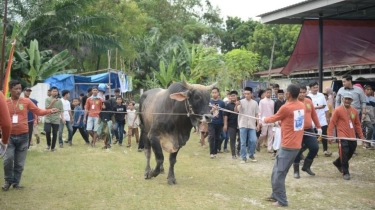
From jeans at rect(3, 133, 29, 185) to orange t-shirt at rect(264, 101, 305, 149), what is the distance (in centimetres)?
397

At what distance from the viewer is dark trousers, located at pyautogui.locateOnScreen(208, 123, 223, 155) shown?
11758mm

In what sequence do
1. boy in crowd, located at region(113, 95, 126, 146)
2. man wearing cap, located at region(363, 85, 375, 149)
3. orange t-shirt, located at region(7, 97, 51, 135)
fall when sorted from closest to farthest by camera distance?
1. orange t-shirt, located at region(7, 97, 51, 135)
2. man wearing cap, located at region(363, 85, 375, 149)
3. boy in crowd, located at region(113, 95, 126, 146)

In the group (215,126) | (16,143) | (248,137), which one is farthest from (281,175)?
(215,126)

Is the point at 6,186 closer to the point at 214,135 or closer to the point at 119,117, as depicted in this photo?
the point at 214,135

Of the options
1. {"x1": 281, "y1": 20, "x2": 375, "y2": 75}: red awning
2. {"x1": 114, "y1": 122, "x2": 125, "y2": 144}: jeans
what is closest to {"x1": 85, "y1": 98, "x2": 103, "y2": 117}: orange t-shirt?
{"x1": 114, "y1": 122, "x2": 125, "y2": 144}: jeans

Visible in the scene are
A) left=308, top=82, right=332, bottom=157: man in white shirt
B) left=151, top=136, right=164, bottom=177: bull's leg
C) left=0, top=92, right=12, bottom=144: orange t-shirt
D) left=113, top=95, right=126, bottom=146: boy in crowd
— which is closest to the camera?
left=0, top=92, right=12, bottom=144: orange t-shirt

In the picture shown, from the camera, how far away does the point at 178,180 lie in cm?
861

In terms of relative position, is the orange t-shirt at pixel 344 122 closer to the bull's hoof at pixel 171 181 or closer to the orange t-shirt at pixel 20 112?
the bull's hoof at pixel 171 181

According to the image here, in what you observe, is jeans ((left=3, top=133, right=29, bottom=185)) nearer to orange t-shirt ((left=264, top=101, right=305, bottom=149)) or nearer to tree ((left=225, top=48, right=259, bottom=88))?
orange t-shirt ((left=264, top=101, right=305, bottom=149))

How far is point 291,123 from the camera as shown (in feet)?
22.2

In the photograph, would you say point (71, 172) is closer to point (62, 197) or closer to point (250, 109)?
point (62, 197)

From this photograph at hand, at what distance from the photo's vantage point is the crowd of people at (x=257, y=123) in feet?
22.3

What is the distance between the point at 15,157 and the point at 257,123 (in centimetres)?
643

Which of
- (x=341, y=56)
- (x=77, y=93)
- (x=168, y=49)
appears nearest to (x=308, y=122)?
(x=341, y=56)
